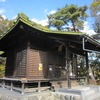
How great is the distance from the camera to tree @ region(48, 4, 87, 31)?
2355 centimetres

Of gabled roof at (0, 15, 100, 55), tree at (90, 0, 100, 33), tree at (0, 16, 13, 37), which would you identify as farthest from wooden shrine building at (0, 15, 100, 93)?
tree at (0, 16, 13, 37)

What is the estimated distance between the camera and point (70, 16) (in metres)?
23.3

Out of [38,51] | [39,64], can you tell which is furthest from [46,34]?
[39,64]

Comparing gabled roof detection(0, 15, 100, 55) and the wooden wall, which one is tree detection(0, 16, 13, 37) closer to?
gabled roof detection(0, 15, 100, 55)

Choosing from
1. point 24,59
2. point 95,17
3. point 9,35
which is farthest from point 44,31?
point 95,17

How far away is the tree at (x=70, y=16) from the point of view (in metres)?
23.5

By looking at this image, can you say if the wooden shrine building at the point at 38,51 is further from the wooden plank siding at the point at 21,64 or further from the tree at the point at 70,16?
the tree at the point at 70,16

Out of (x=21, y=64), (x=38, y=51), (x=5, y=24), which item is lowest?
(x=21, y=64)

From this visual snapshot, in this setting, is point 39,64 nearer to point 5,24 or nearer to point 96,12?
point 96,12

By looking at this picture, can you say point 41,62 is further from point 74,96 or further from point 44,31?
point 74,96

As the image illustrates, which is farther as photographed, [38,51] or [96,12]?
[96,12]

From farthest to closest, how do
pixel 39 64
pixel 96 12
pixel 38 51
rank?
pixel 96 12 → pixel 38 51 → pixel 39 64

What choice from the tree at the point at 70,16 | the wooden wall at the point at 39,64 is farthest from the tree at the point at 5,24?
the wooden wall at the point at 39,64

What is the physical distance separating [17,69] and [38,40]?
241 cm
